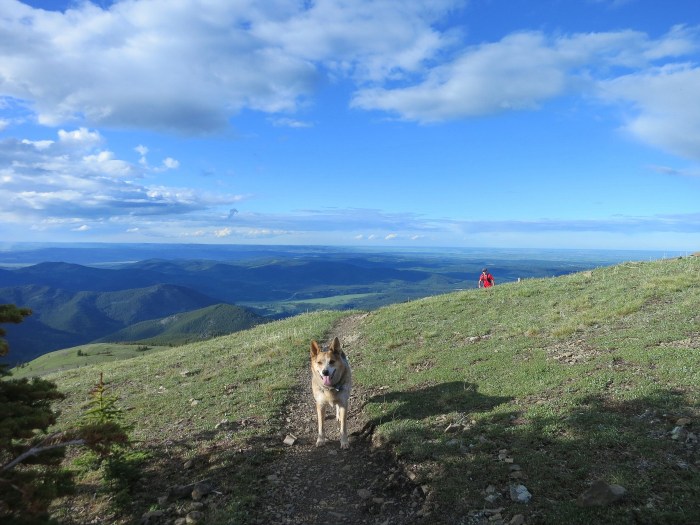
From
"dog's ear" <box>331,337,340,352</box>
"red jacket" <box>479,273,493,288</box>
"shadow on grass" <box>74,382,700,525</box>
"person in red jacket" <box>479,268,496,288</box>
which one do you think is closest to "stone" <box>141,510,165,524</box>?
"shadow on grass" <box>74,382,700,525</box>

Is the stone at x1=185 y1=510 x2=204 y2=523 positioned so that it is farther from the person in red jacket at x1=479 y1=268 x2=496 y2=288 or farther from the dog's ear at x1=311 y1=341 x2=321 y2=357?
the person in red jacket at x1=479 y1=268 x2=496 y2=288

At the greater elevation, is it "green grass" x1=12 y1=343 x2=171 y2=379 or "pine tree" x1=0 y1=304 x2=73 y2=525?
"pine tree" x1=0 y1=304 x2=73 y2=525

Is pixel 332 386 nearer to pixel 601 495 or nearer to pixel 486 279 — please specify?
pixel 601 495

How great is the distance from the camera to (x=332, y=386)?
34.9 feet

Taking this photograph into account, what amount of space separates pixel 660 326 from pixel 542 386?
A: 6.71 m

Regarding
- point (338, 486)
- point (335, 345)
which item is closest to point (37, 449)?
point (338, 486)

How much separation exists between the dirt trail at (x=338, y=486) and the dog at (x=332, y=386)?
44cm

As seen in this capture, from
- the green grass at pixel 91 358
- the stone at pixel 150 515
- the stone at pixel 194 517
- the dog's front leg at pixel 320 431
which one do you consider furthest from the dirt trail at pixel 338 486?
the green grass at pixel 91 358

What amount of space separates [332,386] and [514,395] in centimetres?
502

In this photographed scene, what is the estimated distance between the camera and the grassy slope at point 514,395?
22.9ft

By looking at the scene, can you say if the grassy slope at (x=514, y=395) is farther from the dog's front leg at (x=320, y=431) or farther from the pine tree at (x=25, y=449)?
the pine tree at (x=25, y=449)

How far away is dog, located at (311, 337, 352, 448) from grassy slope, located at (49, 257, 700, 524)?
1112 millimetres

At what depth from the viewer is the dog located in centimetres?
1048

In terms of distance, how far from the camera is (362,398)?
45.1ft
